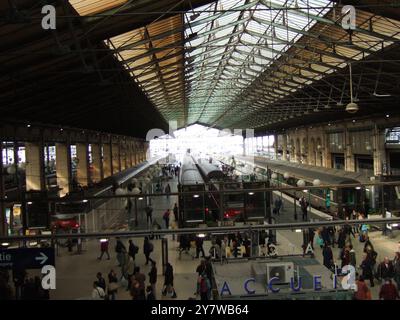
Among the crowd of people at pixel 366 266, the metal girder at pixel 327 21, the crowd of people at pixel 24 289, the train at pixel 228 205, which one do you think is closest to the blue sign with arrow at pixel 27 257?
the crowd of people at pixel 24 289

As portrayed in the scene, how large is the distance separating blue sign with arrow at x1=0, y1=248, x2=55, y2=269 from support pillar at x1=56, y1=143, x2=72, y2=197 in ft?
68.8

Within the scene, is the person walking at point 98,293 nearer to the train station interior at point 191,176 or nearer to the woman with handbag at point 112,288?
the train station interior at point 191,176

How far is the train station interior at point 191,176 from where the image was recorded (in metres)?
7.11

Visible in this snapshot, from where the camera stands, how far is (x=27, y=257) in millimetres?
5527

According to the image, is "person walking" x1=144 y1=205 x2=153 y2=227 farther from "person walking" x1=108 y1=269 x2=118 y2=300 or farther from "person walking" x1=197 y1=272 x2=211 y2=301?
"person walking" x1=197 y1=272 x2=211 y2=301

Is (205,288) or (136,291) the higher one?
(205,288)

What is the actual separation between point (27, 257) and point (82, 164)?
26.3m

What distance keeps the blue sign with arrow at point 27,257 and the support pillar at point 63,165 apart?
20984mm

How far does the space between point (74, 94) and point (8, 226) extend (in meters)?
6.33

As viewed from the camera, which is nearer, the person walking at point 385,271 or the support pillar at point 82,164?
the person walking at point 385,271

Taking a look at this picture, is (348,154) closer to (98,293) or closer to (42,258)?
(98,293)

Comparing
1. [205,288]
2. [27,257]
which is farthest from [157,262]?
[27,257]

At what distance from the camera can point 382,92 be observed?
80.1 ft
